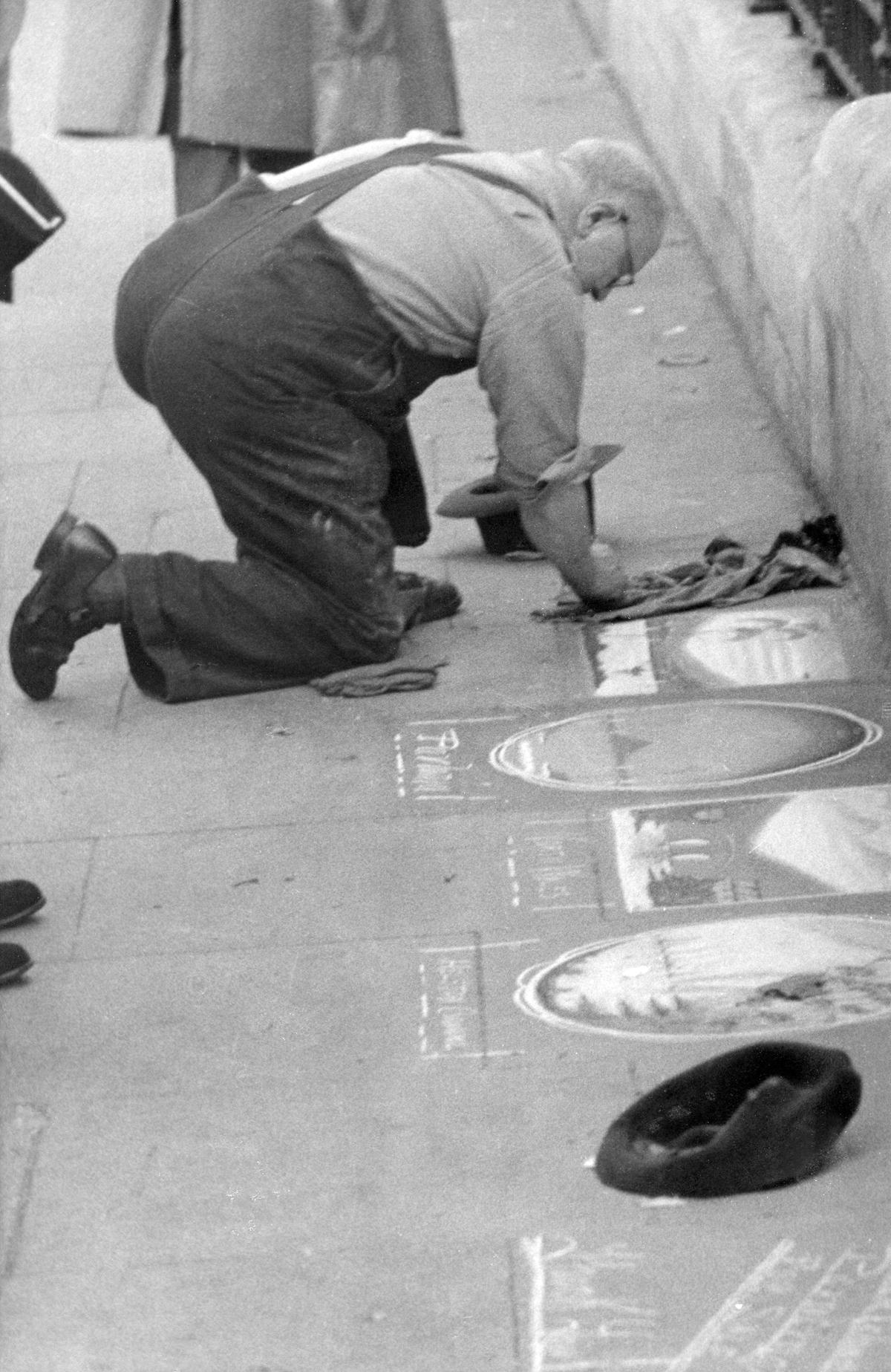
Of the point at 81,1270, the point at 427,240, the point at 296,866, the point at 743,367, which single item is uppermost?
the point at 427,240

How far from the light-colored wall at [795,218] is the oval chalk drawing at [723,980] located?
55.2 inches

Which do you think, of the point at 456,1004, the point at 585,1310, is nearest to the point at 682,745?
the point at 456,1004

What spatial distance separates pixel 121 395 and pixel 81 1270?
15.0ft

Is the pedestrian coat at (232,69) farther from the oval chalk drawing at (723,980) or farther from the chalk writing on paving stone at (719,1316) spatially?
the chalk writing on paving stone at (719,1316)

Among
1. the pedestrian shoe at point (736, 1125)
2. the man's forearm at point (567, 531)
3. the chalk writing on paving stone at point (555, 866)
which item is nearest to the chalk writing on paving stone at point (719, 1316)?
the pedestrian shoe at point (736, 1125)

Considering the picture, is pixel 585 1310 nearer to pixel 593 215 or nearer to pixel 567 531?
pixel 567 531

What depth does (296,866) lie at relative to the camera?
13.9 ft

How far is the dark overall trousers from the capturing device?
4.91 meters

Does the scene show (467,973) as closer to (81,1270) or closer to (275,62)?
(81,1270)

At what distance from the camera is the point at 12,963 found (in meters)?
3.86

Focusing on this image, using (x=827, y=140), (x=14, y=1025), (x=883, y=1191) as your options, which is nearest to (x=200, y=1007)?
(x=14, y=1025)

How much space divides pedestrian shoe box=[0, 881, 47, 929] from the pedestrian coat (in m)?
3.16

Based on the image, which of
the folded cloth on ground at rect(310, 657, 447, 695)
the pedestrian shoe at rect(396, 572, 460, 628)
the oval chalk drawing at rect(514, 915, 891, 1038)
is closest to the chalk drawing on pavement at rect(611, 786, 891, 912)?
the oval chalk drawing at rect(514, 915, 891, 1038)

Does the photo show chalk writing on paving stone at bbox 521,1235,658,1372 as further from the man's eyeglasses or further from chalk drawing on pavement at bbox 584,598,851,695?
the man's eyeglasses
